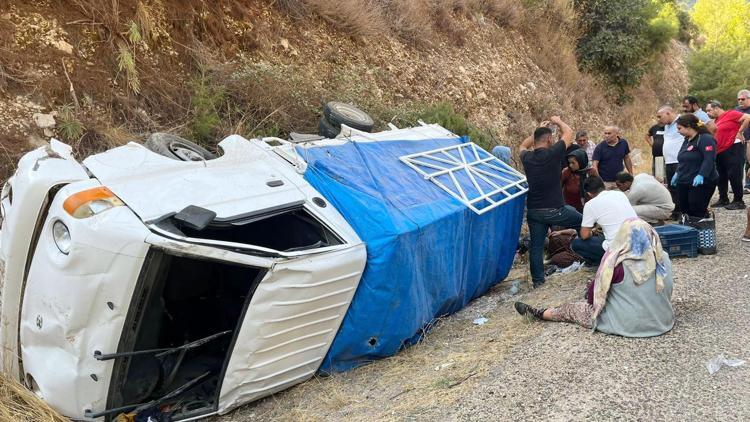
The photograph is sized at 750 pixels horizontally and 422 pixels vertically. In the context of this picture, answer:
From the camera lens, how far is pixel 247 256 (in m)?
3.59

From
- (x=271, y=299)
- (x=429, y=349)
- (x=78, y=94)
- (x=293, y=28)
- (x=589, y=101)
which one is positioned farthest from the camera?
(x=589, y=101)

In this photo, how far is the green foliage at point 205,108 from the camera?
725 cm

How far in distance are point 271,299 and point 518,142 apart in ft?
32.8

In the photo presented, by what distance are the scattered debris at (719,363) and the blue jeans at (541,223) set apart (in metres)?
2.43

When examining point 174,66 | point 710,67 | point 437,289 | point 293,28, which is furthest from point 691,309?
point 710,67

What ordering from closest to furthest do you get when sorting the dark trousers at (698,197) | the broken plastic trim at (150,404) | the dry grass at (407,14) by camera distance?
the broken plastic trim at (150,404)
the dark trousers at (698,197)
the dry grass at (407,14)

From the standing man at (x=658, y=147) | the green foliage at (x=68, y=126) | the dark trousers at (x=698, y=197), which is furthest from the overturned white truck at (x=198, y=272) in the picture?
the standing man at (x=658, y=147)

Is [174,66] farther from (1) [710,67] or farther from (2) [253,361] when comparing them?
(1) [710,67]

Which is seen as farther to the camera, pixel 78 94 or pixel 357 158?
pixel 78 94

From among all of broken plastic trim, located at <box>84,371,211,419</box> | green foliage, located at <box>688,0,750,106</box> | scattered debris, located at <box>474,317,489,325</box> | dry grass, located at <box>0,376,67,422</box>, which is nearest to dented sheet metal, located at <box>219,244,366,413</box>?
broken plastic trim, located at <box>84,371,211,419</box>

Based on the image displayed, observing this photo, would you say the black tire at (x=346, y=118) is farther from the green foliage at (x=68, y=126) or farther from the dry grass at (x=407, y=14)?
the dry grass at (x=407, y=14)

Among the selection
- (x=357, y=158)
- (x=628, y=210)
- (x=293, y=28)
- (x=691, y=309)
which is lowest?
(x=691, y=309)

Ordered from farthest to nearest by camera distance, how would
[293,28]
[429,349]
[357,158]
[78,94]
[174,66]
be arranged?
1. [293,28]
2. [174,66]
3. [78,94]
4. [357,158]
5. [429,349]

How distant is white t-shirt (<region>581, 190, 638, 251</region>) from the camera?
512 cm
